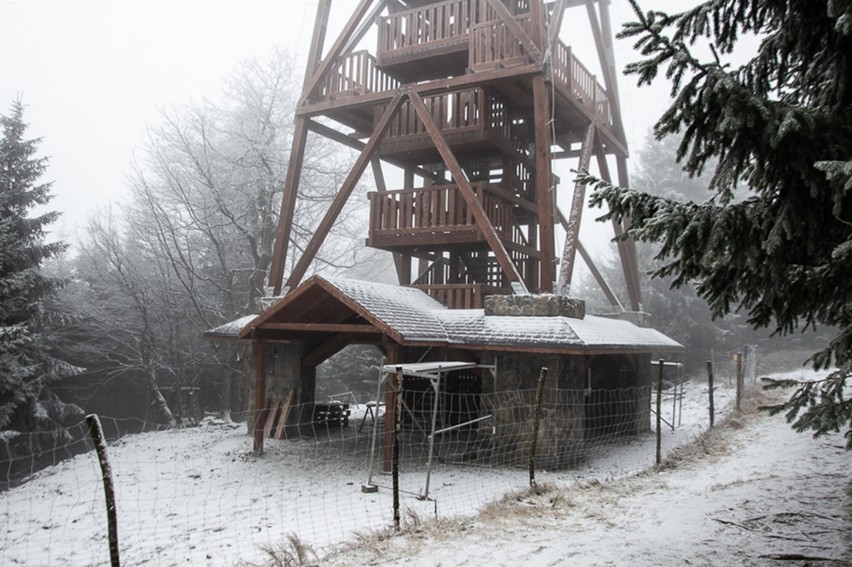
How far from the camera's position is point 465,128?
1350 cm

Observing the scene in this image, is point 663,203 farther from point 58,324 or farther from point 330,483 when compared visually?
point 58,324

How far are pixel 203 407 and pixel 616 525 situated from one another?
22.7m

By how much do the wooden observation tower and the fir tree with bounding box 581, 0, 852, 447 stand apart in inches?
287

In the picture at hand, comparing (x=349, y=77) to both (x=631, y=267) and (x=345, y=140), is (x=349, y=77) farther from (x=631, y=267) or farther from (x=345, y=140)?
(x=631, y=267)

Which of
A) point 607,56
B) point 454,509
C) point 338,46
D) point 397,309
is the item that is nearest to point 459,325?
point 397,309

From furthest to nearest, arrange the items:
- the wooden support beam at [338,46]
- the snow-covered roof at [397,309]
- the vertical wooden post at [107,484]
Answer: the wooden support beam at [338,46]
the snow-covered roof at [397,309]
the vertical wooden post at [107,484]

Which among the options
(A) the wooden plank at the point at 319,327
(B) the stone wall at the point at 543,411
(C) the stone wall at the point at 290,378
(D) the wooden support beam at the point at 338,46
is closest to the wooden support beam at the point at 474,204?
(B) the stone wall at the point at 543,411

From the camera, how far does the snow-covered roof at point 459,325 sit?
9.78 m

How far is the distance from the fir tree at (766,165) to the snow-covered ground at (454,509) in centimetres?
198

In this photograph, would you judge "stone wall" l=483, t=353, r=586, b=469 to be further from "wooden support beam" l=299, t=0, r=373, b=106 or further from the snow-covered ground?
"wooden support beam" l=299, t=0, r=373, b=106

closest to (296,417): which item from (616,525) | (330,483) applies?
(330,483)

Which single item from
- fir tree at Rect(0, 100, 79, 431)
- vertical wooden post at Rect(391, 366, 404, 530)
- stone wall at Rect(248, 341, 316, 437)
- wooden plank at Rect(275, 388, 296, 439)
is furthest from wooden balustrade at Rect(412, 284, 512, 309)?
fir tree at Rect(0, 100, 79, 431)

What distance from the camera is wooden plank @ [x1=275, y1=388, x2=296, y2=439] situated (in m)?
12.8

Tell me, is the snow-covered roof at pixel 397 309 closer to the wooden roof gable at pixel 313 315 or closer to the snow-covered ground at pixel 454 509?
the wooden roof gable at pixel 313 315
